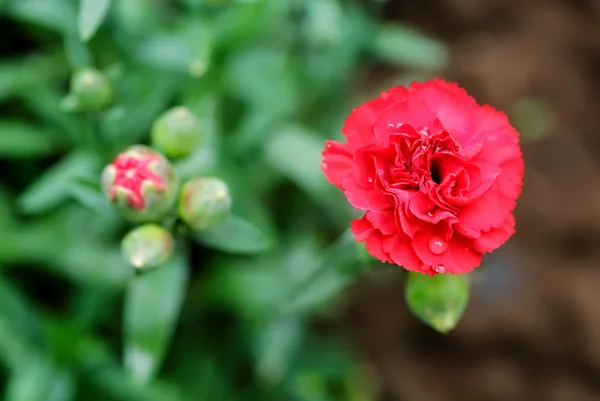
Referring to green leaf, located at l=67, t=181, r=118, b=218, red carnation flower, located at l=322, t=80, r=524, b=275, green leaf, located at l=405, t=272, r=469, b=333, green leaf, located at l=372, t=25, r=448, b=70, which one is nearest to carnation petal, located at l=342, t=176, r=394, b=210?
red carnation flower, located at l=322, t=80, r=524, b=275

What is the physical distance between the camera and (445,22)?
290 centimetres

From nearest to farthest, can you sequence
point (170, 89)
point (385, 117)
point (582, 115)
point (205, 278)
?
point (385, 117) → point (170, 89) → point (205, 278) → point (582, 115)

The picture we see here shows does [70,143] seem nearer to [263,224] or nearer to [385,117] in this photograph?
[263,224]

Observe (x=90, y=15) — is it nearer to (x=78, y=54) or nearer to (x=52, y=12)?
(x=78, y=54)

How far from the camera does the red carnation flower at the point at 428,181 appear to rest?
3.41 ft

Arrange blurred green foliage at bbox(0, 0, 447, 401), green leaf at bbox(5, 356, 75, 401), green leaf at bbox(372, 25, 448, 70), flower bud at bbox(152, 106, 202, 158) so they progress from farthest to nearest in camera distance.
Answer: green leaf at bbox(372, 25, 448, 70), green leaf at bbox(5, 356, 75, 401), blurred green foliage at bbox(0, 0, 447, 401), flower bud at bbox(152, 106, 202, 158)

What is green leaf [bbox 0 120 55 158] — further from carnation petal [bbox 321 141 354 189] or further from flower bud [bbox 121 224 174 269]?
carnation petal [bbox 321 141 354 189]

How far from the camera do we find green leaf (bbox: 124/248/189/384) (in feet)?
4.91

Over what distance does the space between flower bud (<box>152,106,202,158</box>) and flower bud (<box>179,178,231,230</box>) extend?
9 centimetres

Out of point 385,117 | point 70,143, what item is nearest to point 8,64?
point 70,143

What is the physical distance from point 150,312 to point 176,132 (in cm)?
42

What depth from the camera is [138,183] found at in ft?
A: 4.08

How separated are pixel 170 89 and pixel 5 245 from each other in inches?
24.6

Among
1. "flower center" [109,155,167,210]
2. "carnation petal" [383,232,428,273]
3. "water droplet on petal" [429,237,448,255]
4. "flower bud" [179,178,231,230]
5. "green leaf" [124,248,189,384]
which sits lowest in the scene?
"green leaf" [124,248,189,384]
